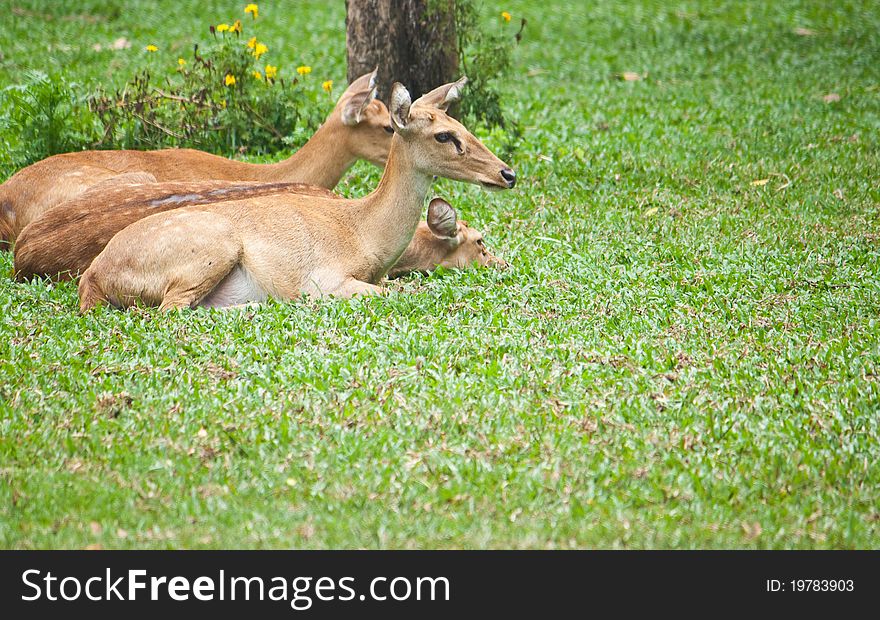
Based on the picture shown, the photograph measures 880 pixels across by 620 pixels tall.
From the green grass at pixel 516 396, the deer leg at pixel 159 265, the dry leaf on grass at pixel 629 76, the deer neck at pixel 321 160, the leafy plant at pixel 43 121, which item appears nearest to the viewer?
the green grass at pixel 516 396

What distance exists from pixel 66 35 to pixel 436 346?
1221cm

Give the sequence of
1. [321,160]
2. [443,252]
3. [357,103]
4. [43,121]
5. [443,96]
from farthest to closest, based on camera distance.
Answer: [43,121] < [321,160] < [357,103] < [443,252] < [443,96]

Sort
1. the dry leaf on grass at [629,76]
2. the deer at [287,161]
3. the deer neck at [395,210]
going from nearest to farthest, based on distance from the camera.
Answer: the deer neck at [395,210] < the deer at [287,161] < the dry leaf on grass at [629,76]

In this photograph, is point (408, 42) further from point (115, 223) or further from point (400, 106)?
point (115, 223)

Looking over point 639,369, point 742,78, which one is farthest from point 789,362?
point 742,78

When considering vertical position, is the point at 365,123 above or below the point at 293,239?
above

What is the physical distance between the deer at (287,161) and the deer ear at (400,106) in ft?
5.98

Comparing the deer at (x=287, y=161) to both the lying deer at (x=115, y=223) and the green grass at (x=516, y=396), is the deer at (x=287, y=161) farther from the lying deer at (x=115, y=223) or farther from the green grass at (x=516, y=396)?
the lying deer at (x=115, y=223)

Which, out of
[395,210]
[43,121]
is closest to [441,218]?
[395,210]

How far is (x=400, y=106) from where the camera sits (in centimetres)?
685

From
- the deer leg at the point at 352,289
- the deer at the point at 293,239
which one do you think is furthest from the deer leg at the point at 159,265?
the deer leg at the point at 352,289

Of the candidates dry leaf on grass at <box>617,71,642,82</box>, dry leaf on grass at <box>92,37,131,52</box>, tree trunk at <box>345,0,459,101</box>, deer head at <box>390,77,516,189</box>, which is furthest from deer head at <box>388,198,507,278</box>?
dry leaf on grass at <box>92,37,131,52</box>

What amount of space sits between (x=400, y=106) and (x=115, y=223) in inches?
75.3

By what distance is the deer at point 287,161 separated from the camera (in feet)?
28.0
